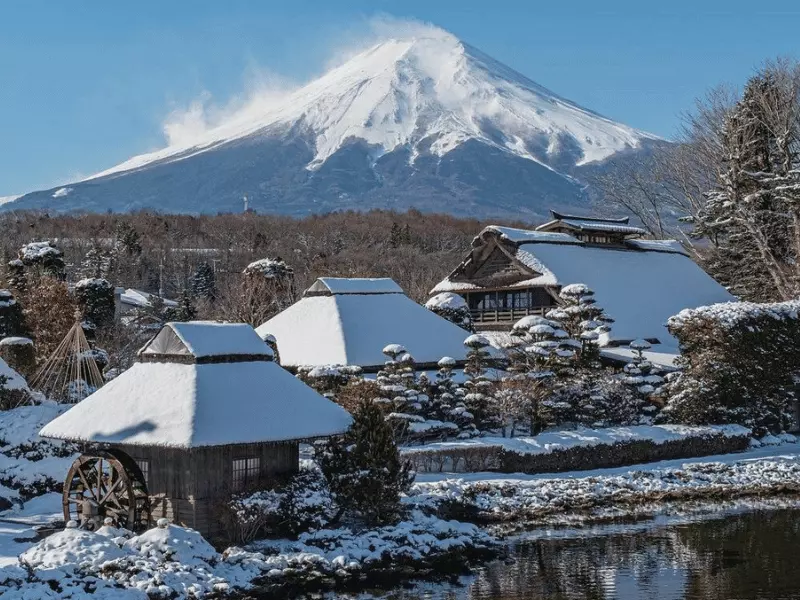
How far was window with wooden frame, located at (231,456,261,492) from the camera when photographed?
17.8m

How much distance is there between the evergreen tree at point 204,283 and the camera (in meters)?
58.7

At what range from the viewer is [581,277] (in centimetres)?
3678

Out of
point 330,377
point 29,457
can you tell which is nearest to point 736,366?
point 330,377

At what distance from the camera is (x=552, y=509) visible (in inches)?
858

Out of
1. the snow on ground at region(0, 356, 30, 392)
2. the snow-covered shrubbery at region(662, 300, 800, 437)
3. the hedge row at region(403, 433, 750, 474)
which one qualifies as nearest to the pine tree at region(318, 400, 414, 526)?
the hedge row at region(403, 433, 750, 474)

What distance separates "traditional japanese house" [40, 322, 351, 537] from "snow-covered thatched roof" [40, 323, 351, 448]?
0.02m

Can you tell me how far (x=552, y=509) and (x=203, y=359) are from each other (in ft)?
28.4

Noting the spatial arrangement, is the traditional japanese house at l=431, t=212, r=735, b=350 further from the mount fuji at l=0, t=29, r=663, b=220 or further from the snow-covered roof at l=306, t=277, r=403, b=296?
the mount fuji at l=0, t=29, r=663, b=220

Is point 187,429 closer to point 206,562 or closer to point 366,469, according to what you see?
point 206,562

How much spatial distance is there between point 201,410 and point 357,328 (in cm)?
1311

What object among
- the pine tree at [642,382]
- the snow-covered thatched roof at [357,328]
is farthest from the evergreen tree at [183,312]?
the pine tree at [642,382]

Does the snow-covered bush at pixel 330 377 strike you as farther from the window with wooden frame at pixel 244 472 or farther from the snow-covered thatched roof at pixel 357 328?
→ the window with wooden frame at pixel 244 472

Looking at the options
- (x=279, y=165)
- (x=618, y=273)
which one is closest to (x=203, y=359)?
(x=618, y=273)

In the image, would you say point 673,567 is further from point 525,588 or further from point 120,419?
point 120,419
